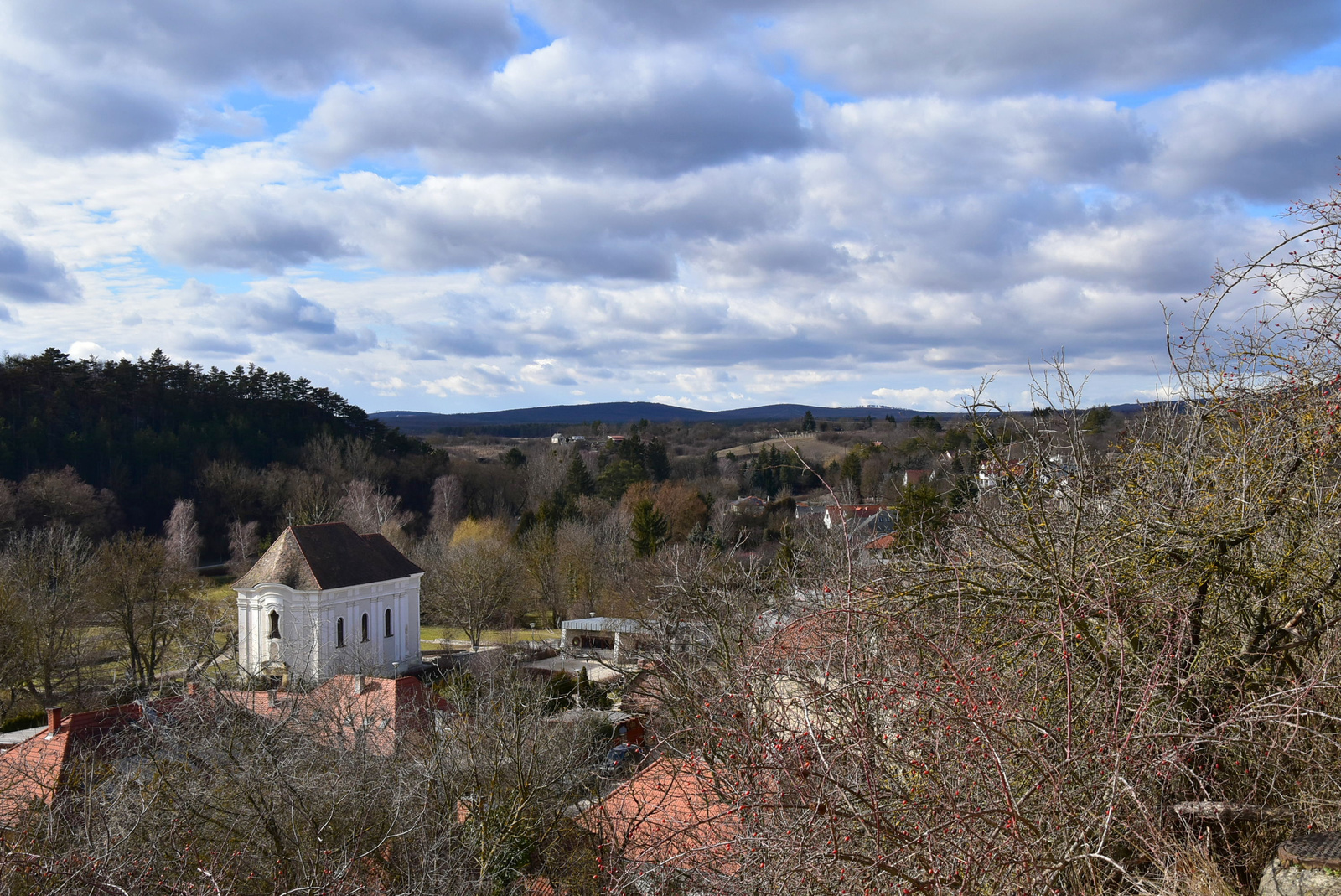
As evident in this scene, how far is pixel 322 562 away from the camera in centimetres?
3478

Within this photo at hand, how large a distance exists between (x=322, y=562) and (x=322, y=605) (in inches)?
70.8

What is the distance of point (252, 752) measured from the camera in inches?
445

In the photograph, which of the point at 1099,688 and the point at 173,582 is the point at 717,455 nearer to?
the point at 173,582

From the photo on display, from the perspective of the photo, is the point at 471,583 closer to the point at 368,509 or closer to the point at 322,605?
the point at 322,605

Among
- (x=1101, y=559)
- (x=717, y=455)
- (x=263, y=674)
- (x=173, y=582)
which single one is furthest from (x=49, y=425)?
(x=1101, y=559)

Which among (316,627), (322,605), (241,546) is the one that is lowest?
(316,627)

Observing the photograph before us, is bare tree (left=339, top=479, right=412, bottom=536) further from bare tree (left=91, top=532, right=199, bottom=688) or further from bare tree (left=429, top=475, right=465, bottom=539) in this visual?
bare tree (left=91, top=532, right=199, bottom=688)

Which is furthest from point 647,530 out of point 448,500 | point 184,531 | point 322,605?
point 184,531

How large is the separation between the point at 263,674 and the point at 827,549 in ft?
85.2

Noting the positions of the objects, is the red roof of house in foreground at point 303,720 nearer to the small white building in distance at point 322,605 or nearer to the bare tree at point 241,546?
the small white building in distance at point 322,605

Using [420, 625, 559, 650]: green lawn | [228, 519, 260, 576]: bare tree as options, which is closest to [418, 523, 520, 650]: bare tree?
[420, 625, 559, 650]: green lawn

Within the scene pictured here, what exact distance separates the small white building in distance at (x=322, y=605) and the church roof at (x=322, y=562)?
0.10 feet

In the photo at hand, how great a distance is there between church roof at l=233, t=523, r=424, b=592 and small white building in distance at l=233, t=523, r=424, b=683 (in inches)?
1.2

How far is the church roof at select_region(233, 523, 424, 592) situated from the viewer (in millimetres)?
33969
